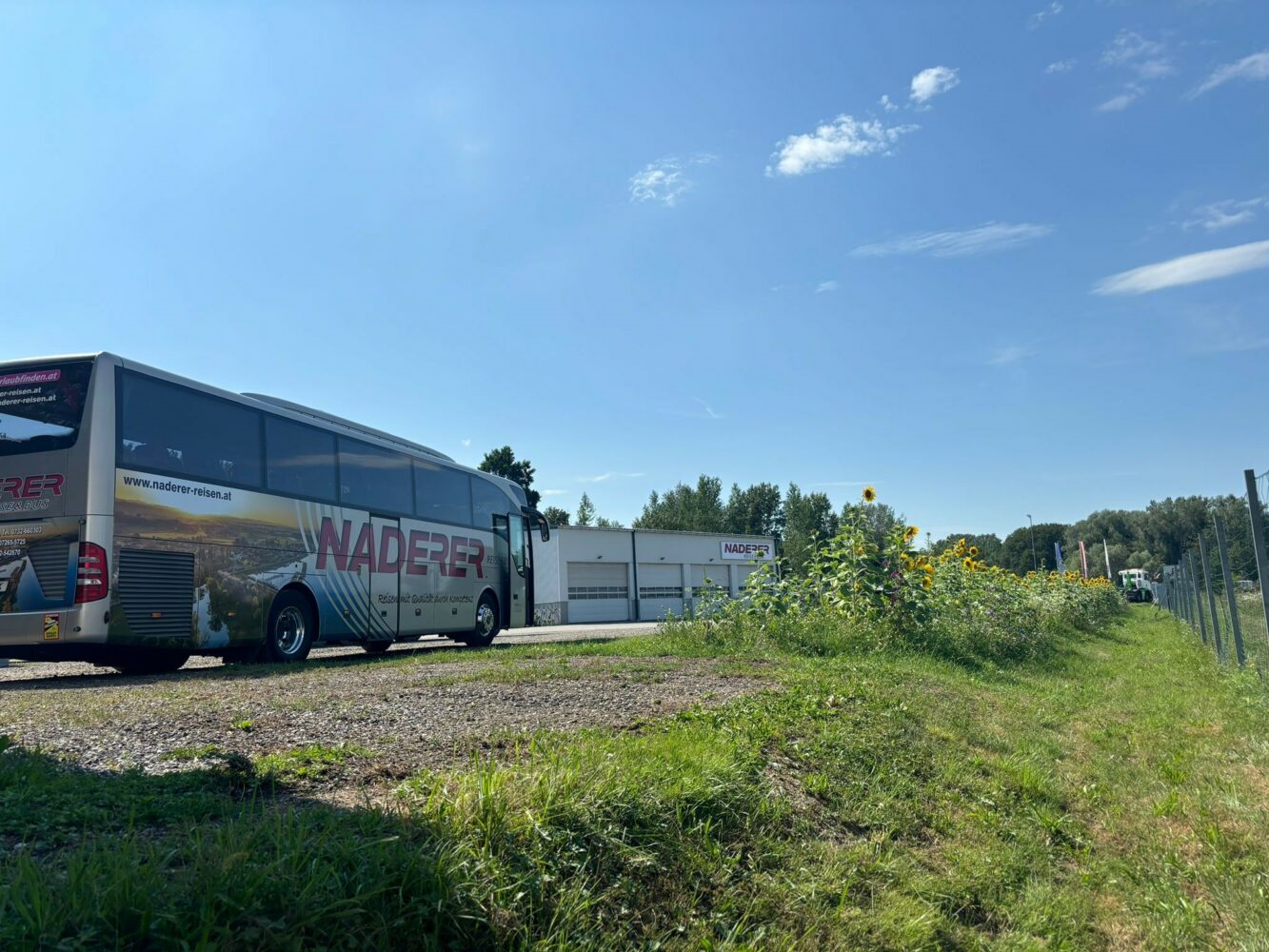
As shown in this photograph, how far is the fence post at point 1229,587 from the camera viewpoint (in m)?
10.5

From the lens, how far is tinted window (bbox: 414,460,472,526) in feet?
53.9

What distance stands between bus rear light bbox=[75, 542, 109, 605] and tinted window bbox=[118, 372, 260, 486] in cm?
101

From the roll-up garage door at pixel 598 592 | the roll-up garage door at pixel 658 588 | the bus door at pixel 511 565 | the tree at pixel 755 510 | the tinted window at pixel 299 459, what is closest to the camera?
the tinted window at pixel 299 459

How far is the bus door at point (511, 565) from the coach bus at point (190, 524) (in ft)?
9.35

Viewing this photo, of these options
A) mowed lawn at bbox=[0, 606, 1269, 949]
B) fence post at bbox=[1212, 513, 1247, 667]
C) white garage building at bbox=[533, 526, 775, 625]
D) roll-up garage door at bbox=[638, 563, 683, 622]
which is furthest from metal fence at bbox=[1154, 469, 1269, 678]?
roll-up garage door at bbox=[638, 563, 683, 622]

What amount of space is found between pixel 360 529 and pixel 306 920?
1265 cm

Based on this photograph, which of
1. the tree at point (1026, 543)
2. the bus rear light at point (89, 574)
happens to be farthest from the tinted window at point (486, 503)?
the tree at point (1026, 543)

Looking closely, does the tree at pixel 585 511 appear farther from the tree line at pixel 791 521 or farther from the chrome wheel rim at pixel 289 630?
the chrome wheel rim at pixel 289 630

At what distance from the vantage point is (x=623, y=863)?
345 cm

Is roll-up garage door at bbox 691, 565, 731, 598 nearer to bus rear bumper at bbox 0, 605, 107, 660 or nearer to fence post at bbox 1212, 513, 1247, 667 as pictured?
fence post at bbox 1212, 513, 1247, 667

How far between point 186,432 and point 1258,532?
455 inches

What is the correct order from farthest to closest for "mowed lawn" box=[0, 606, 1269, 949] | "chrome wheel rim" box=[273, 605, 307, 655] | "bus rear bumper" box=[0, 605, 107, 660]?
1. "chrome wheel rim" box=[273, 605, 307, 655]
2. "bus rear bumper" box=[0, 605, 107, 660]
3. "mowed lawn" box=[0, 606, 1269, 949]

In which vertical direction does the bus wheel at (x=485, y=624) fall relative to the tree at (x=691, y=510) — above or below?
below

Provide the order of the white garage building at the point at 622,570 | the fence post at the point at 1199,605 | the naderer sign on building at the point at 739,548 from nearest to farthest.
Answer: the fence post at the point at 1199,605
the white garage building at the point at 622,570
the naderer sign on building at the point at 739,548
